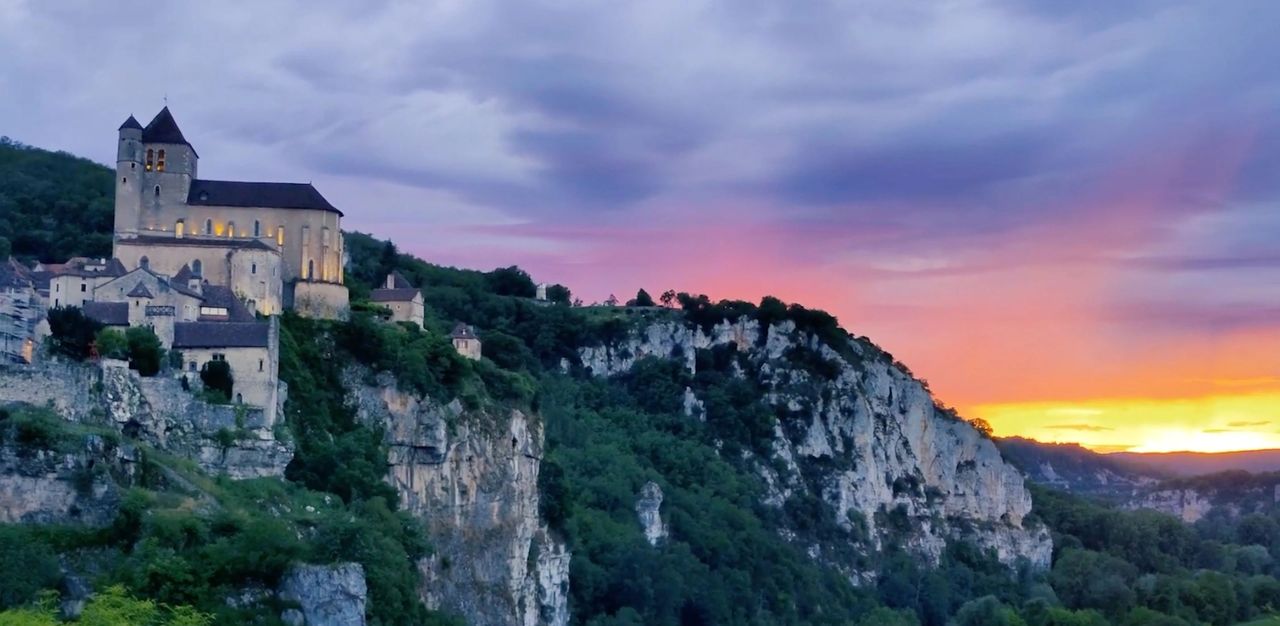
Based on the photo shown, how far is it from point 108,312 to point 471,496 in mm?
21771

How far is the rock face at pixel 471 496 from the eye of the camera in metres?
73.2

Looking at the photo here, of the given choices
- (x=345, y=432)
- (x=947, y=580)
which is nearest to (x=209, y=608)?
(x=345, y=432)

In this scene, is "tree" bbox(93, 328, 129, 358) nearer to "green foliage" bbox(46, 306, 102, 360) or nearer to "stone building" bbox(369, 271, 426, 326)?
"green foliage" bbox(46, 306, 102, 360)

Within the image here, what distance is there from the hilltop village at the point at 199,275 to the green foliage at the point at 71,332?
0.50 meters

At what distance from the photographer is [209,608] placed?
51594 mm

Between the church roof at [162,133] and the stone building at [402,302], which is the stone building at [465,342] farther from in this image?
the church roof at [162,133]

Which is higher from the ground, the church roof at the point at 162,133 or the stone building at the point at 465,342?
the church roof at the point at 162,133

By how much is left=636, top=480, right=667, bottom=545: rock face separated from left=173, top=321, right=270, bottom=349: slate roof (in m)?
54.4

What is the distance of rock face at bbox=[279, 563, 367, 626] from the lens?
5462cm

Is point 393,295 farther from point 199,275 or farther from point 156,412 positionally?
point 156,412

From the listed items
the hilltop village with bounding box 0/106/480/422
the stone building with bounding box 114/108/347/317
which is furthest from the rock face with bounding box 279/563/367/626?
the stone building with bounding box 114/108/347/317

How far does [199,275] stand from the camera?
232 feet

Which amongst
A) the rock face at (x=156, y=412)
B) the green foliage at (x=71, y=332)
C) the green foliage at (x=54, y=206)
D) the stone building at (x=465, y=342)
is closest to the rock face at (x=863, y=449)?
the green foliage at (x=54, y=206)

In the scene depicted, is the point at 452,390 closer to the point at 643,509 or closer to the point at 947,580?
the point at 643,509
